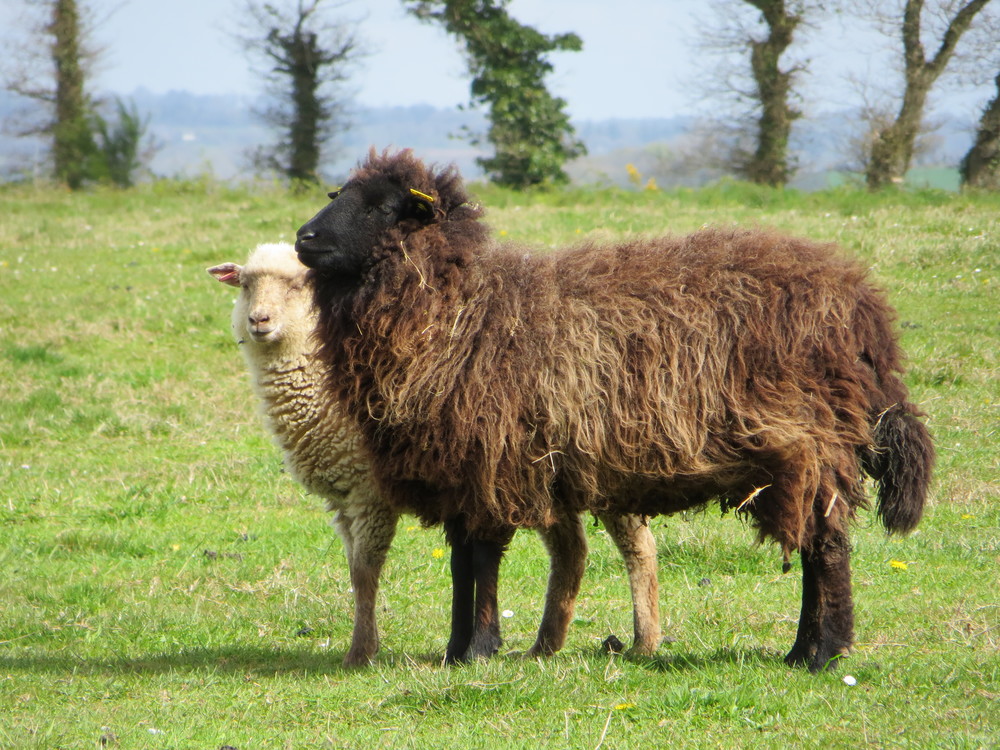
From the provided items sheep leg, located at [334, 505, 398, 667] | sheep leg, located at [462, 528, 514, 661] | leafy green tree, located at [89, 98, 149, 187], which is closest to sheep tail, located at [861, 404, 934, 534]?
sheep leg, located at [462, 528, 514, 661]

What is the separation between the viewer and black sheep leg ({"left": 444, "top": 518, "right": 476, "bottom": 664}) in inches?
206

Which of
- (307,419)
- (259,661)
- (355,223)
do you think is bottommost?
(259,661)

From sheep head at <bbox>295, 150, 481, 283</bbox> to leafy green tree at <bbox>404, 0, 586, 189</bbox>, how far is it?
72.1 feet

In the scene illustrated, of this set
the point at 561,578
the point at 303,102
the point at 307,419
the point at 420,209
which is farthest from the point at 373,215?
the point at 303,102

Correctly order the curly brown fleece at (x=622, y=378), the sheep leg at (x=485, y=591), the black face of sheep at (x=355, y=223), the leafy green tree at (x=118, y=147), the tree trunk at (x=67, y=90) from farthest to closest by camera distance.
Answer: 1. the tree trunk at (x=67, y=90)
2. the leafy green tree at (x=118, y=147)
3. the sheep leg at (x=485, y=591)
4. the black face of sheep at (x=355, y=223)
5. the curly brown fleece at (x=622, y=378)

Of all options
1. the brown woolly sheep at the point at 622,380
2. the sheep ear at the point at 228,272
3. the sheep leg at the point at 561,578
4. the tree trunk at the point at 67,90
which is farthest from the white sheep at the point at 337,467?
the tree trunk at the point at 67,90

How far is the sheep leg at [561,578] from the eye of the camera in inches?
222

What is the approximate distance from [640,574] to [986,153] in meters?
20.2

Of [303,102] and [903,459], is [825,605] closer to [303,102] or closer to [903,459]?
[903,459]

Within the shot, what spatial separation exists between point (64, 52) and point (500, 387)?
103 feet

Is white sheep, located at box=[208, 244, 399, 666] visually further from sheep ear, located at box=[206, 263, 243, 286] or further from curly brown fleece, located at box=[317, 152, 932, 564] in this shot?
curly brown fleece, located at box=[317, 152, 932, 564]

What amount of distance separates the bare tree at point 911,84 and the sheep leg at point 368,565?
20224 millimetres

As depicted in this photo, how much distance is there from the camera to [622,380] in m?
4.90

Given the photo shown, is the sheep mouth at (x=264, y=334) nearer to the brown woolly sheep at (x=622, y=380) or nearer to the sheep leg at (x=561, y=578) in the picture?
the brown woolly sheep at (x=622, y=380)
